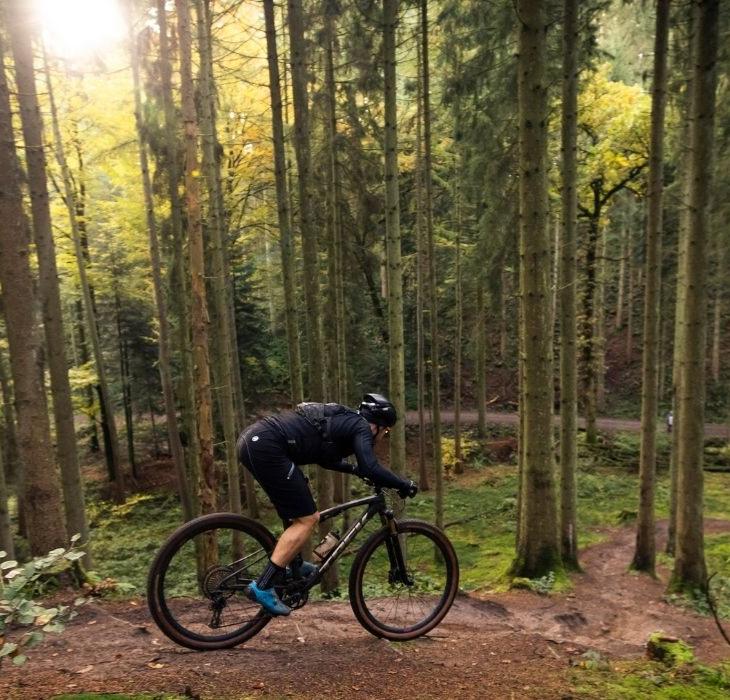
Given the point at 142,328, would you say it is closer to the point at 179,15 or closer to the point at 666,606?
the point at 179,15

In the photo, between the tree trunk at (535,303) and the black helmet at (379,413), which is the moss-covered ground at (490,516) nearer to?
the tree trunk at (535,303)

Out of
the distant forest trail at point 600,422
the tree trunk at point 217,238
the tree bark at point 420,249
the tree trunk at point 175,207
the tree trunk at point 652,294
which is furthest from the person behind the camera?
the distant forest trail at point 600,422

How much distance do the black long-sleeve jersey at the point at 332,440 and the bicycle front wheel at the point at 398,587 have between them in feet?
2.37

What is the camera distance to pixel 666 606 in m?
7.79

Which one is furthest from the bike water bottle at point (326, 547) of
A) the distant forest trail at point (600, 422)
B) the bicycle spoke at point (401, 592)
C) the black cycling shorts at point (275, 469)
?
the distant forest trail at point (600, 422)

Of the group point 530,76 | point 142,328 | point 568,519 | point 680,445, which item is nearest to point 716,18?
point 530,76

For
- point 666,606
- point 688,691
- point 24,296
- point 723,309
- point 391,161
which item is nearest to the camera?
point 688,691

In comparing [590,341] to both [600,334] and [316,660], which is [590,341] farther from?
[316,660]

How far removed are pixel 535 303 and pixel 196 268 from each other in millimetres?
4601

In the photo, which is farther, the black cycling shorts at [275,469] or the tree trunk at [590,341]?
the tree trunk at [590,341]

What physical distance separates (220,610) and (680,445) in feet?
23.6

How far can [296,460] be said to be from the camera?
407cm

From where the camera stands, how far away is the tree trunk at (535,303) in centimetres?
684

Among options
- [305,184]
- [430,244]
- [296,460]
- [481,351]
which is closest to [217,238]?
[305,184]
